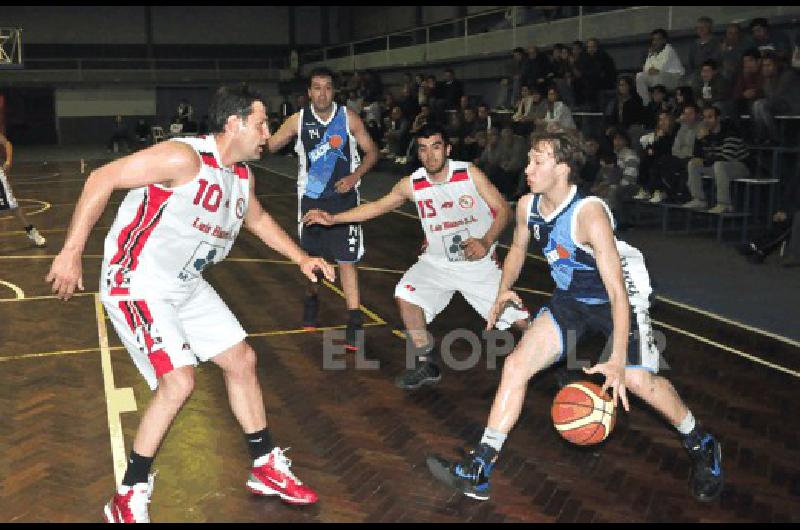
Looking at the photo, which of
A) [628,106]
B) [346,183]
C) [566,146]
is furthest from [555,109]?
[566,146]

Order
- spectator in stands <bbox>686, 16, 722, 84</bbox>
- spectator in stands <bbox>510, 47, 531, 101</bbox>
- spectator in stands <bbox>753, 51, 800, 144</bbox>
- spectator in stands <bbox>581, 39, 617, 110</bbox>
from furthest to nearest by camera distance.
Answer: spectator in stands <bbox>510, 47, 531, 101</bbox>
spectator in stands <bbox>581, 39, 617, 110</bbox>
spectator in stands <bbox>686, 16, 722, 84</bbox>
spectator in stands <bbox>753, 51, 800, 144</bbox>

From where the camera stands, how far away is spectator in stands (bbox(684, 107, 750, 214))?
36.8 ft

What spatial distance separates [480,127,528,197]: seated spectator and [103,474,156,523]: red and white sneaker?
11742 mm

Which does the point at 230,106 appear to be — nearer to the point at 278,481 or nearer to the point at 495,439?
the point at 278,481

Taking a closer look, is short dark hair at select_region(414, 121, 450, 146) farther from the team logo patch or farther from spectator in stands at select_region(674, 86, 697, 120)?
Answer: spectator in stands at select_region(674, 86, 697, 120)

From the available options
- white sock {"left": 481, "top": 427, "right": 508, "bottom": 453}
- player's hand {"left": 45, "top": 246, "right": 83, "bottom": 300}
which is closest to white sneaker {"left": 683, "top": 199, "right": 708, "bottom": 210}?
white sock {"left": 481, "top": 427, "right": 508, "bottom": 453}

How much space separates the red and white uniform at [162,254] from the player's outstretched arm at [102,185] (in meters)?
0.13

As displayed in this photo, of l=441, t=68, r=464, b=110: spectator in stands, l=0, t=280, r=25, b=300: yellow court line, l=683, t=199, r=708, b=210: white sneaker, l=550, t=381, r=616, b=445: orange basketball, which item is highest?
l=441, t=68, r=464, b=110: spectator in stands

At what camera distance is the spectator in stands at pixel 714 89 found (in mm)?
12023

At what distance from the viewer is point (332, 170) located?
710cm

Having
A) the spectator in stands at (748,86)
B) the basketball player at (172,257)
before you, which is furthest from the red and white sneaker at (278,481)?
the spectator in stands at (748,86)

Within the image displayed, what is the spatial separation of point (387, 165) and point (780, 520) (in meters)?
20.8

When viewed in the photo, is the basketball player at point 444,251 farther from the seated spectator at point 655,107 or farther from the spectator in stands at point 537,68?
the spectator in stands at point 537,68
